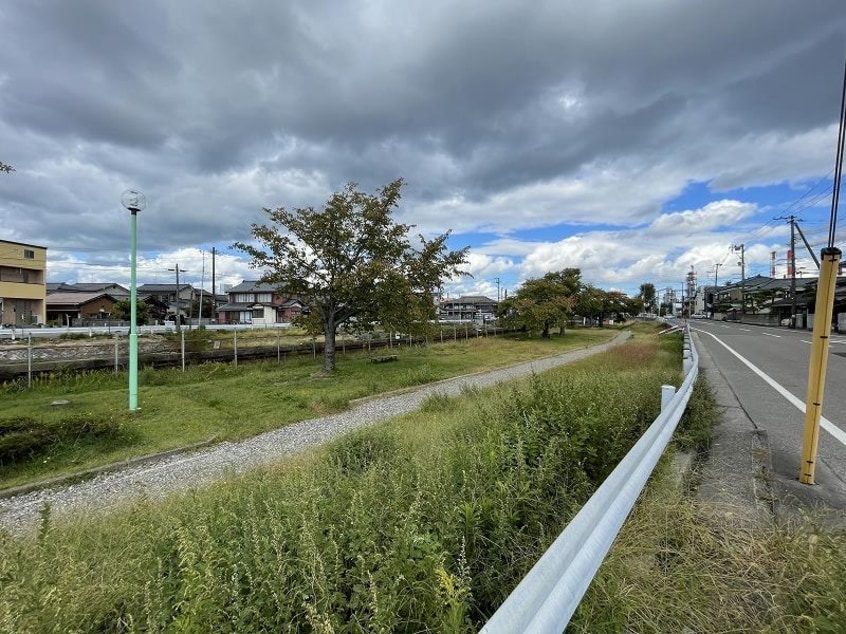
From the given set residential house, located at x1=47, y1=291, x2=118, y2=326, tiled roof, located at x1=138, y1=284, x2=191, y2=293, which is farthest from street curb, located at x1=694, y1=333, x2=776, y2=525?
tiled roof, located at x1=138, y1=284, x2=191, y2=293

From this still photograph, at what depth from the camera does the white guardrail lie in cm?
109

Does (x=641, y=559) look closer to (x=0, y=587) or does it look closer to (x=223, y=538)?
(x=223, y=538)

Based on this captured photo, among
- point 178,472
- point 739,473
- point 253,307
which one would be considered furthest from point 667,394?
point 253,307

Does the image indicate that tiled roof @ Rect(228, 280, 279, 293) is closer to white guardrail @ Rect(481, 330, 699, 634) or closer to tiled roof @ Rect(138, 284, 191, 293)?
tiled roof @ Rect(138, 284, 191, 293)

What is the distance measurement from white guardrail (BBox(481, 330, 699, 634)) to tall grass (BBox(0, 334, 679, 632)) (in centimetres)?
36

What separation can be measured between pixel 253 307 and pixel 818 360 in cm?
7307

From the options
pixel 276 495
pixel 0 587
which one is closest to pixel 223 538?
pixel 276 495

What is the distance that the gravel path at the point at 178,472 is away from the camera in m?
5.08

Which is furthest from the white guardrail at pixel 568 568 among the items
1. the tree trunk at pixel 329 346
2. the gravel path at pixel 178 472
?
the tree trunk at pixel 329 346

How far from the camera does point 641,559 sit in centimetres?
220

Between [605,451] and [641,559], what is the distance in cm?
141

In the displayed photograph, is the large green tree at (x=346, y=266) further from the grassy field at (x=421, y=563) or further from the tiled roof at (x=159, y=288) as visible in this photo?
the tiled roof at (x=159, y=288)

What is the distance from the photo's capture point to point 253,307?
227ft

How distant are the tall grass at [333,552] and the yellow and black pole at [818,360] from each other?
1355 millimetres
